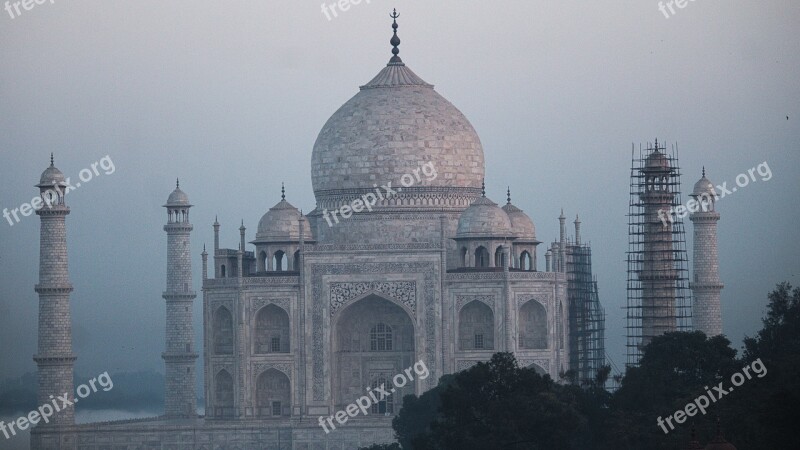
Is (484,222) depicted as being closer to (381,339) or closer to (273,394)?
(381,339)

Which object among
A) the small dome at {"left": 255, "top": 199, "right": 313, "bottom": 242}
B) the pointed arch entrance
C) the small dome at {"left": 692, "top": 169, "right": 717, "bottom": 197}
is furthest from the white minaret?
the small dome at {"left": 255, "top": 199, "right": 313, "bottom": 242}

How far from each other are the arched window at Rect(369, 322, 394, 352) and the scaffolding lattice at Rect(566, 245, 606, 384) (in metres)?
5.71

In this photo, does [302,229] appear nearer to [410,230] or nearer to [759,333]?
[410,230]

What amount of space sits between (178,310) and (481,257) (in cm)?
961

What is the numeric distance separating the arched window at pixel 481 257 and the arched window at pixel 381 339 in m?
3.05

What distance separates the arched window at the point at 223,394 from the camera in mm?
63031

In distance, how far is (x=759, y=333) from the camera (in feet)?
183

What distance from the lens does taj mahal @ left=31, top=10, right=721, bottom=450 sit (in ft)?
201

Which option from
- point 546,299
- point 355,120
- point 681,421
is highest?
point 355,120

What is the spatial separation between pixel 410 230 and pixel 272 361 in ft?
18.1

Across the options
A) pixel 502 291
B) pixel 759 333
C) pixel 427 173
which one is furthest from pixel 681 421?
pixel 427 173

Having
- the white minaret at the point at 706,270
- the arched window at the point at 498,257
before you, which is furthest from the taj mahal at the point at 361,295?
the white minaret at the point at 706,270

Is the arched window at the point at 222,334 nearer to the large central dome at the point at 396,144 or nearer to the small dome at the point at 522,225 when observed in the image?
the large central dome at the point at 396,144

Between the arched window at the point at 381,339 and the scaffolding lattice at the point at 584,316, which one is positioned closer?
the arched window at the point at 381,339
